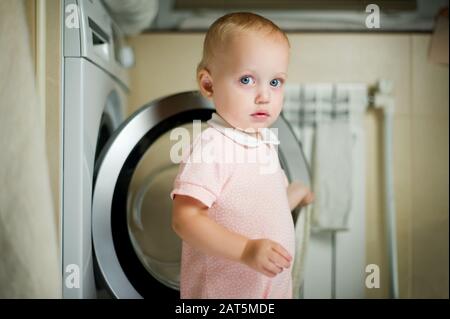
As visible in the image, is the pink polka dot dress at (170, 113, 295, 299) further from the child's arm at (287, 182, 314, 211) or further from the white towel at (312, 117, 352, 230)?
the white towel at (312, 117, 352, 230)

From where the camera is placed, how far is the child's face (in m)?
0.78

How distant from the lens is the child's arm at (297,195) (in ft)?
3.08

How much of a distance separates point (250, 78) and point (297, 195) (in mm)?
264

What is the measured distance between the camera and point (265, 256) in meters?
0.72

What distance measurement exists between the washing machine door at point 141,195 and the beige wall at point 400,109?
0.29 ft

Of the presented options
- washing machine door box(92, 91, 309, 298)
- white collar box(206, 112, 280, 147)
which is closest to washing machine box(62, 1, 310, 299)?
washing machine door box(92, 91, 309, 298)

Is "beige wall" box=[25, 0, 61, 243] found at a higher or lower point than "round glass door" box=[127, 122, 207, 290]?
higher

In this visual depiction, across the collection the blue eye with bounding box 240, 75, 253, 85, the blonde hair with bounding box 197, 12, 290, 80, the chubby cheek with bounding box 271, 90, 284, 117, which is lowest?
the chubby cheek with bounding box 271, 90, 284, 117

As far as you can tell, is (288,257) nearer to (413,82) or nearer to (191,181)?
(191,181)

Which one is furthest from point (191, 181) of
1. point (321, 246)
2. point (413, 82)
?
point (413, 82)

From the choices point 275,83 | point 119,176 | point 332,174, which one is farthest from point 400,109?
point 119,176

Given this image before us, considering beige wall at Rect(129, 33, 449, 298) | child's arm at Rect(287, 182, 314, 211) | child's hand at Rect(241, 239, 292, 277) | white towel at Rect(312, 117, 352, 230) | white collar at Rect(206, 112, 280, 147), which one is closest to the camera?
child's hand at Rect(241, 239, 292, 277)

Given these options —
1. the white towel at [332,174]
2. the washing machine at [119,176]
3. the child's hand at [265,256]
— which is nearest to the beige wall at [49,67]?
the washing machine at [119,176]
